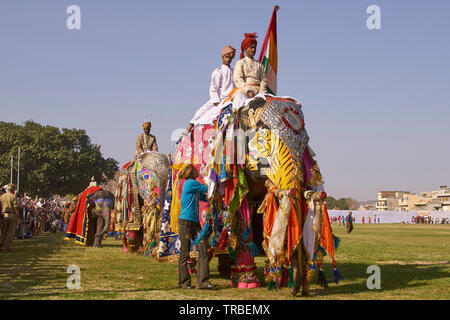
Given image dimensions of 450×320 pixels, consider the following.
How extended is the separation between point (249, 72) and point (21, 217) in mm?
19113

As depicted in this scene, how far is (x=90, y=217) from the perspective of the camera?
20766mm

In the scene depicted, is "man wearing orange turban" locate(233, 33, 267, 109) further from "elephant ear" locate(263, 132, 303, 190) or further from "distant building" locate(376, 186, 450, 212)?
"distant building" locate(376, 186, 450, 212)

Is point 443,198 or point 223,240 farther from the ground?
point 443,198

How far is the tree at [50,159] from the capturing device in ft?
207

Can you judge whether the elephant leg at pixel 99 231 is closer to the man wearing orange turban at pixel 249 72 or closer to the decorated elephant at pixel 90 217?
the decorated elephant at pixel 90 217

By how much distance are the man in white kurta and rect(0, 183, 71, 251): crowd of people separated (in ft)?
30.1

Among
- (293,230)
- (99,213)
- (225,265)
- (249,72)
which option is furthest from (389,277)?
(99,213)

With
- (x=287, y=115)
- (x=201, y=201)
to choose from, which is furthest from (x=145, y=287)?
(x=287, y=115)

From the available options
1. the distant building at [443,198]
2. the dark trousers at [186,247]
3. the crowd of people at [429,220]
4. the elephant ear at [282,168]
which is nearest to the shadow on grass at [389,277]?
the elephant ear at [282,168]

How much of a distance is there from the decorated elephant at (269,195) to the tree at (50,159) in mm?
57116

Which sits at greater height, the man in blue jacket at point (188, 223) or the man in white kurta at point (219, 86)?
the man in white kurta at point (219, 86)

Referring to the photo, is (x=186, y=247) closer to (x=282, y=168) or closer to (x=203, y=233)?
(x=203, y=233)

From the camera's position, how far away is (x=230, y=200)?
876 cm
